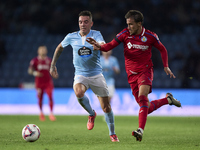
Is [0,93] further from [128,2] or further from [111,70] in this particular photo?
[128,2]

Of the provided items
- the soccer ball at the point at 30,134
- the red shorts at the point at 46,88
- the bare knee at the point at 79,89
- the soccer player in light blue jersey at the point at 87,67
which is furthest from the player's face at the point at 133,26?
the red shorts at the point at 46,88

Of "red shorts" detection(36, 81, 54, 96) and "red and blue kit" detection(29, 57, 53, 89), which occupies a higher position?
"red and blue kit" detection(29, 57, 53, 89)

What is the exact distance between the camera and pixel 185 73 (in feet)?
48.3

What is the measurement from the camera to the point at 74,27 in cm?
1722

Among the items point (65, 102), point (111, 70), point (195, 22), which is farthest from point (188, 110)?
point (195, 22)

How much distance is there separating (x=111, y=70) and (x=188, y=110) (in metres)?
3.34

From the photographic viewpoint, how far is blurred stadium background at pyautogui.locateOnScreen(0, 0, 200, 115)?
1531 cm

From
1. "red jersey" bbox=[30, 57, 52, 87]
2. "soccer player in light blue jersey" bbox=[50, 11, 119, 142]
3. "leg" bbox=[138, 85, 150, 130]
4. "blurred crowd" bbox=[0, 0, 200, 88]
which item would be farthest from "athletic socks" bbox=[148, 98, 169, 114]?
"blurred crowd" bbox=[0, 0, 200, 88]

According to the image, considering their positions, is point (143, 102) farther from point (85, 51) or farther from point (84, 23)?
point (84, 23)

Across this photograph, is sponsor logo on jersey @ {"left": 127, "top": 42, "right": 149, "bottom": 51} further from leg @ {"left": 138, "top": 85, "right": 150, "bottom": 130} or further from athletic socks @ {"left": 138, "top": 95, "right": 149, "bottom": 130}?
athletic socks @ {"left": 138, "top": 95, "right": 149, "bottom": 130}

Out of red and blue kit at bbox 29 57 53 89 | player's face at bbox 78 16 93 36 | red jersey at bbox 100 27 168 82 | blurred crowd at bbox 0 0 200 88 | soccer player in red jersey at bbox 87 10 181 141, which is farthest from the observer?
A: blurred crowd at bbox 0 0 200 88

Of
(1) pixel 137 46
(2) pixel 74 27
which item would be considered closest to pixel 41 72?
(2) pixel 74 27

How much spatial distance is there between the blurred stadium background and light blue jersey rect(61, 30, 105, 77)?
8.50m

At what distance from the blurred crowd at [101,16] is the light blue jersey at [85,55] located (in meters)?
10.1
